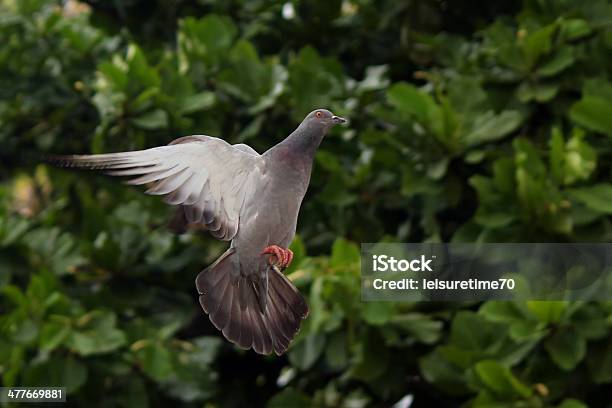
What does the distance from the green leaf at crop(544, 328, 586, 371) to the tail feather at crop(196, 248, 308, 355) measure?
10.6 ft

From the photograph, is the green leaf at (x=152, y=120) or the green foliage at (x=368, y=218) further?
the green foliage at (x=368, y=218)

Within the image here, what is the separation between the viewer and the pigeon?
94 cm

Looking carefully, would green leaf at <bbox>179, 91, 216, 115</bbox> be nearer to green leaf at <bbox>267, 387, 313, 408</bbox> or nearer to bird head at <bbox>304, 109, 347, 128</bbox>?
bird head at <bbox>304, 109, 347, 128</bbox>

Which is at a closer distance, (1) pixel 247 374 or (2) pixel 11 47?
(1) pixel 247 374

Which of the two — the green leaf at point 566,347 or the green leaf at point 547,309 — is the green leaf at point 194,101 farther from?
the green leaf at point 566,347

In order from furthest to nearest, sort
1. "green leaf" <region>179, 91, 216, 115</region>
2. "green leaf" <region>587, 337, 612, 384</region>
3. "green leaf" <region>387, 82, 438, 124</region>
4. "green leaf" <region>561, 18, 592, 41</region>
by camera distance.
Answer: "green leaf" <region>561, 18, 592, 41</region>
"green leaf" <region>587, 337, 612, 384</region>
"green leaf" <region>387, 82, 438, 124</region>
"green leaf" <region>179, 91, 216, 115</region>

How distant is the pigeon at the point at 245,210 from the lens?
3.08ft

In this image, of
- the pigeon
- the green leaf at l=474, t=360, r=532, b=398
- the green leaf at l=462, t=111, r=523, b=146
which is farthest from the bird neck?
the green leaf at l=474, t=360, r=532, b=398

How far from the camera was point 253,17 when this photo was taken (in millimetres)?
4656

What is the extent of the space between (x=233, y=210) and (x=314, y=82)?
1.84ft

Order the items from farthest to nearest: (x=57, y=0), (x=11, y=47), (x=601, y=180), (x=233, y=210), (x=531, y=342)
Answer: (x=57, y=0)
(x=11, y=47)
(x=601, y=180)
(x=531, y=342)
(x=233, y=210)

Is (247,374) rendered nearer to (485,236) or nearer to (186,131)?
(485,236)

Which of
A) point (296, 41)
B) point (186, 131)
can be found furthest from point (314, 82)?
point (296, 41)

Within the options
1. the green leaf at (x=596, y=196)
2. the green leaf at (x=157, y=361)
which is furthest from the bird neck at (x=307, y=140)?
the green leaf at (x=157, y=361)
